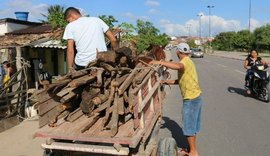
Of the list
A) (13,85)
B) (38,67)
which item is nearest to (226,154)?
(13,85)

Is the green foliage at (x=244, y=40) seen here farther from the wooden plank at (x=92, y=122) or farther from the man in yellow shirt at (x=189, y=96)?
the wooden plank at (x=92, y=122)

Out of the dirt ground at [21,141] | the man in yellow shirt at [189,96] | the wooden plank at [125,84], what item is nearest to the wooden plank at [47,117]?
the wooden plank at [125,84]

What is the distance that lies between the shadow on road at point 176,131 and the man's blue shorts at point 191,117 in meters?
1.09

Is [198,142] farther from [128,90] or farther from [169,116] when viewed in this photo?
[128,90]

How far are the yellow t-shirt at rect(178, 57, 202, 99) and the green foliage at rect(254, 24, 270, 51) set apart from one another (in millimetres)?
59701

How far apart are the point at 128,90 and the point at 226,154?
9.42 feet

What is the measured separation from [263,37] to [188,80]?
199ft

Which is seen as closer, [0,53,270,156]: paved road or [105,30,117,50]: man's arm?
[105,30,117,50]: man's arm

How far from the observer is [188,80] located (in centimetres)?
573

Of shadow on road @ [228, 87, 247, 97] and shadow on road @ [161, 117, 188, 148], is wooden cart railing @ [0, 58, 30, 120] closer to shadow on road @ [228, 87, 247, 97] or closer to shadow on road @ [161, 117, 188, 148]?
shadow on road @ [161, 117, 188, 148]

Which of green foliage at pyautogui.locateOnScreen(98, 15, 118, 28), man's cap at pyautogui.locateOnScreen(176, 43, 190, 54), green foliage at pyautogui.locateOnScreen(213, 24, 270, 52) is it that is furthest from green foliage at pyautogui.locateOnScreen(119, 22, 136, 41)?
green foliage at pyautogui.locateOnScreen(213, 24, 270, 52)

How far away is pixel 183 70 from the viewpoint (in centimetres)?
568

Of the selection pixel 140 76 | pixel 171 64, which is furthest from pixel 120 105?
pixel 171 64

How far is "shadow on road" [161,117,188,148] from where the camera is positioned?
692cm
